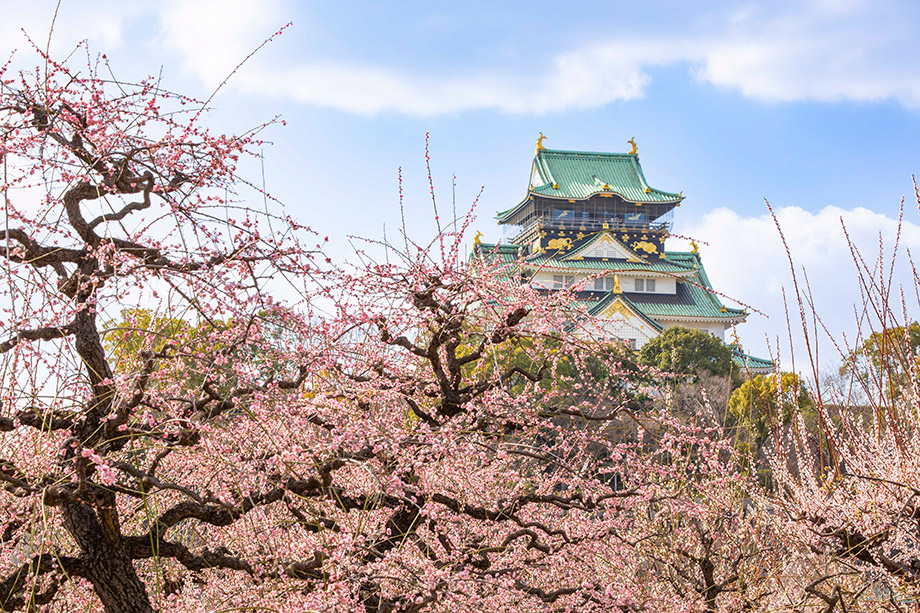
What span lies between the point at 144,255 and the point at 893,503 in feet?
10.7

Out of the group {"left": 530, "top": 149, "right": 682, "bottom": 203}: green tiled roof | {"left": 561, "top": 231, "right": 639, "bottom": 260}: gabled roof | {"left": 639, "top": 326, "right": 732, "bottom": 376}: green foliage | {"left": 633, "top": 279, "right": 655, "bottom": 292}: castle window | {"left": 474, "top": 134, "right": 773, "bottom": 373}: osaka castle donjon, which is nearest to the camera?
{"left": 639, "top": 326, "right": 732, "bottom": 376}: green foliage

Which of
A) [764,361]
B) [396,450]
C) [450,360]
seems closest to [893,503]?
[450,360]

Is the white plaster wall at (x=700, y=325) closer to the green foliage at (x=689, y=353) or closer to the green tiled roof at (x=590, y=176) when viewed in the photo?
the green tiled roof at (x=590, y=176)

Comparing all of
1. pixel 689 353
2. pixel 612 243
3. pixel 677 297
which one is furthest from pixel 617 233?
pixel 689 353

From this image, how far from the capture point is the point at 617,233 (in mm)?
27422

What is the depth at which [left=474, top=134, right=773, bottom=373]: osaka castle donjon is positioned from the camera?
25.6 metres

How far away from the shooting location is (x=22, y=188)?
2.95 meters

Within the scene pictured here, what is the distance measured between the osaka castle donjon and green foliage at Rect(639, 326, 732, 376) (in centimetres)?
441

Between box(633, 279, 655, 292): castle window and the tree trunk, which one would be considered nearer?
the tree trunk

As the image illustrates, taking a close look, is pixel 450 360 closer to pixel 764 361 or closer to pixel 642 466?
pixel 642 466

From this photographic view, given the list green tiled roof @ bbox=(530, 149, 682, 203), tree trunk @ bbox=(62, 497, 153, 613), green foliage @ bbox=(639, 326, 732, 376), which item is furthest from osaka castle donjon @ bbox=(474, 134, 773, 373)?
tree trunk @ bbox=(62, 497, 153, 613)

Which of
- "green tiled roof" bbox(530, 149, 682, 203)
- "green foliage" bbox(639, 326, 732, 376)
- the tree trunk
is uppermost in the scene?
"green tiled roof" bbox(530, 149, 682, 203)

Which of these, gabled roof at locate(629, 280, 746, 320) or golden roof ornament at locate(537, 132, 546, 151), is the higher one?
golden roof ornament at locate(537, 132, 546, 151)

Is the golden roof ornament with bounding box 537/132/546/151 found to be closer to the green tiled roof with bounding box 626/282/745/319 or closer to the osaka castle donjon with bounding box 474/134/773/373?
the osaka castle donjon with bounding box 474/134/773/373
